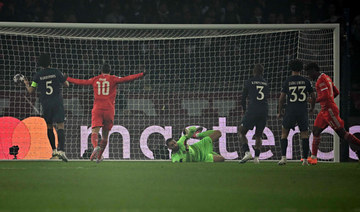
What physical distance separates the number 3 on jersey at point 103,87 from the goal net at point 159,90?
5.43 feet

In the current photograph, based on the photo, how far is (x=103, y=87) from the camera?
10.1 meters

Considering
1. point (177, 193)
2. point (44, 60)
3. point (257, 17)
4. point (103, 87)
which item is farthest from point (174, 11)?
point (177, 193)

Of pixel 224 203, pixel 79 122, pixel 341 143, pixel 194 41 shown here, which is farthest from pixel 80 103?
pixel 224 203

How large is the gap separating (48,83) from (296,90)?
410 centimetres

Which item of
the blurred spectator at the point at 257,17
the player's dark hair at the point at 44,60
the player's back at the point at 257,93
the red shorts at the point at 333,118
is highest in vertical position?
the blurred spectator at the point at 257,17

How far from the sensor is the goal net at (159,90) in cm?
1169

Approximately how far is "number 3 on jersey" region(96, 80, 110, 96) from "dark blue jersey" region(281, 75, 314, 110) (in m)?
2.96

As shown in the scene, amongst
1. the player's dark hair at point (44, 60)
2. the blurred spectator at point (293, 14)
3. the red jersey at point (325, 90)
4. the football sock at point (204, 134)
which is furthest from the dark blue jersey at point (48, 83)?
the blurred spectator at point (293, 14)

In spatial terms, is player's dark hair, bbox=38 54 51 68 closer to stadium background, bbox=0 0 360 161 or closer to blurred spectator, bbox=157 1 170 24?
stadium background, bbox=0 0 360 161

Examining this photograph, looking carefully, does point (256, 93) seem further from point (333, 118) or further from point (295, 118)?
point (333, 118)

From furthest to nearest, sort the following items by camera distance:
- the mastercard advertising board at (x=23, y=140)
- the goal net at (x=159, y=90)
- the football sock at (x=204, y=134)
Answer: the goal net at (x=159, y=90) < the mastercard advertising board at (x=23, y=140) < the football sock at (x=204, y=134)

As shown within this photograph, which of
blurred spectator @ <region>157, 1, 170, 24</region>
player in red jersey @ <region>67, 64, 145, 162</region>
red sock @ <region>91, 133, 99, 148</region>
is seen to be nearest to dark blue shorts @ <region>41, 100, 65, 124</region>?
player in red jersey @ <region>67, 64, 145, 162</region>

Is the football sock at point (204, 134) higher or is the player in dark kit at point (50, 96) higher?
the player in dark kit at point (50, 96)

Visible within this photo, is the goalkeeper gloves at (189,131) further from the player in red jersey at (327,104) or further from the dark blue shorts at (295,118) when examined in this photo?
the player in red jersey at (327,104)
